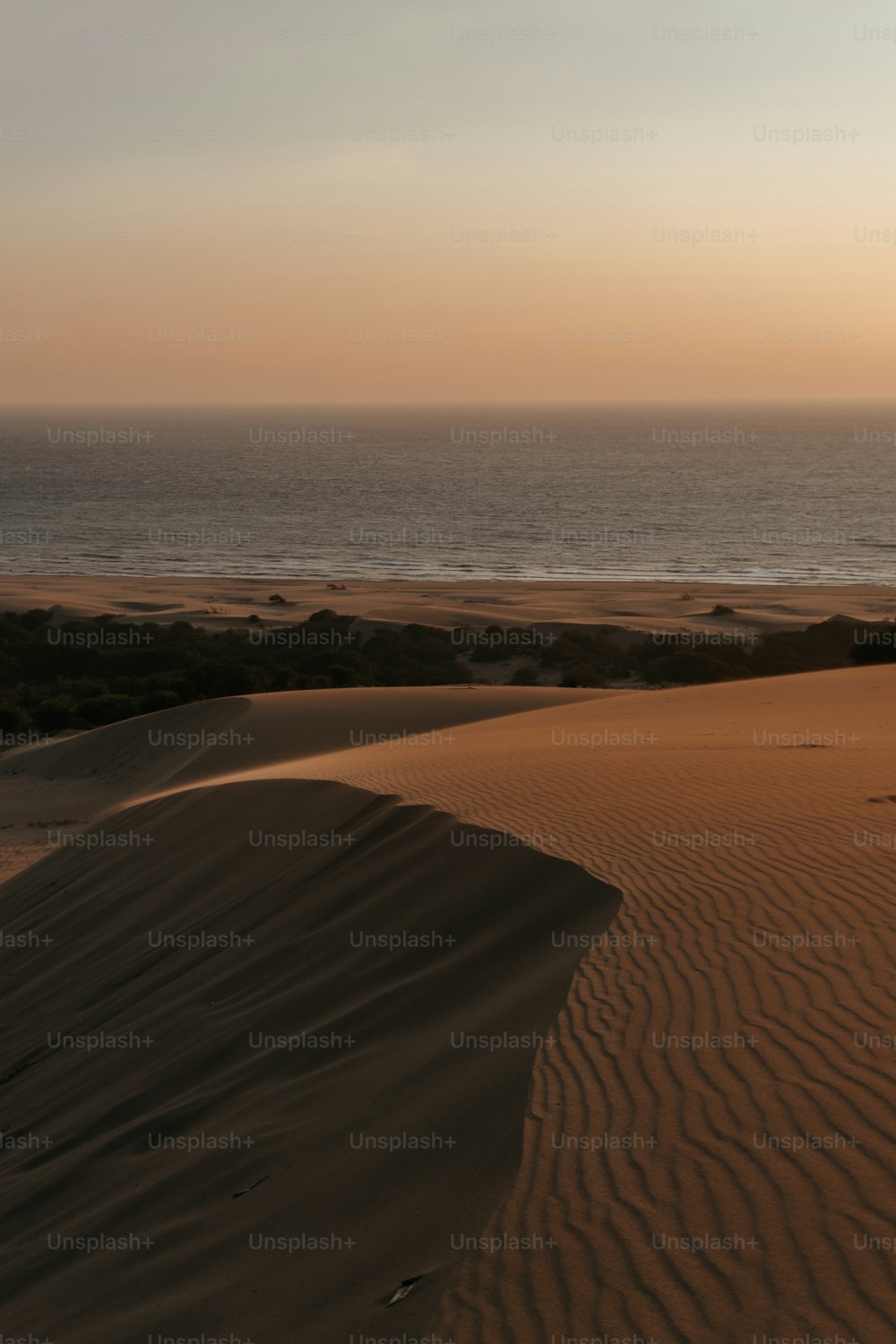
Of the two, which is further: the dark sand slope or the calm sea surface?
the calm sea surface

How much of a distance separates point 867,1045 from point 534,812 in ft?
15.1

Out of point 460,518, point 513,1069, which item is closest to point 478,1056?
point 513,1069

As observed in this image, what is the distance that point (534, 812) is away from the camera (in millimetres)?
9305

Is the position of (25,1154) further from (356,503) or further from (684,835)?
(356,503)

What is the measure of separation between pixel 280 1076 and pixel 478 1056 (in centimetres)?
131

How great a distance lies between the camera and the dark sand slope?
445cm

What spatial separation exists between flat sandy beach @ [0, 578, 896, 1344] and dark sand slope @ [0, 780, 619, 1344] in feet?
0.08

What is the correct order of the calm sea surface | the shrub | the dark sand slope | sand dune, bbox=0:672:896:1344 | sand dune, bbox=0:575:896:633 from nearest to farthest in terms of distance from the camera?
sand dune, bbox=0:672:896:1344
the dark sand slope
the shrub
sand dune, bbox=0:575:896:633
the calm sea surface

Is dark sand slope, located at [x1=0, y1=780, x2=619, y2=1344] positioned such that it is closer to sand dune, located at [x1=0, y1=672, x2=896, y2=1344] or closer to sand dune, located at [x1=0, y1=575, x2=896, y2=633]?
sand dune, located at [x1=0, y1=672, x2=896, y2=1344]

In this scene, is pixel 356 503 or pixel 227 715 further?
pixel 356 503

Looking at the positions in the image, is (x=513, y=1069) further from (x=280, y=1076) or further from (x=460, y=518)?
(x=460, y=518)

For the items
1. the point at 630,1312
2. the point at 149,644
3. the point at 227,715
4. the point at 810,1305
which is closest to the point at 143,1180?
the point at 630,1312

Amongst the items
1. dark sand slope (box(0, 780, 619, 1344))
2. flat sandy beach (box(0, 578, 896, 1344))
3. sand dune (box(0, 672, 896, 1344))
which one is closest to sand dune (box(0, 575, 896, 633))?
flat sandy beach (box(0, 578, 896, 1344))

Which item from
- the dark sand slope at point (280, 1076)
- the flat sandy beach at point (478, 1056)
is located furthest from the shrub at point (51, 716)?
the dark sand slope at point (280, 1076)
